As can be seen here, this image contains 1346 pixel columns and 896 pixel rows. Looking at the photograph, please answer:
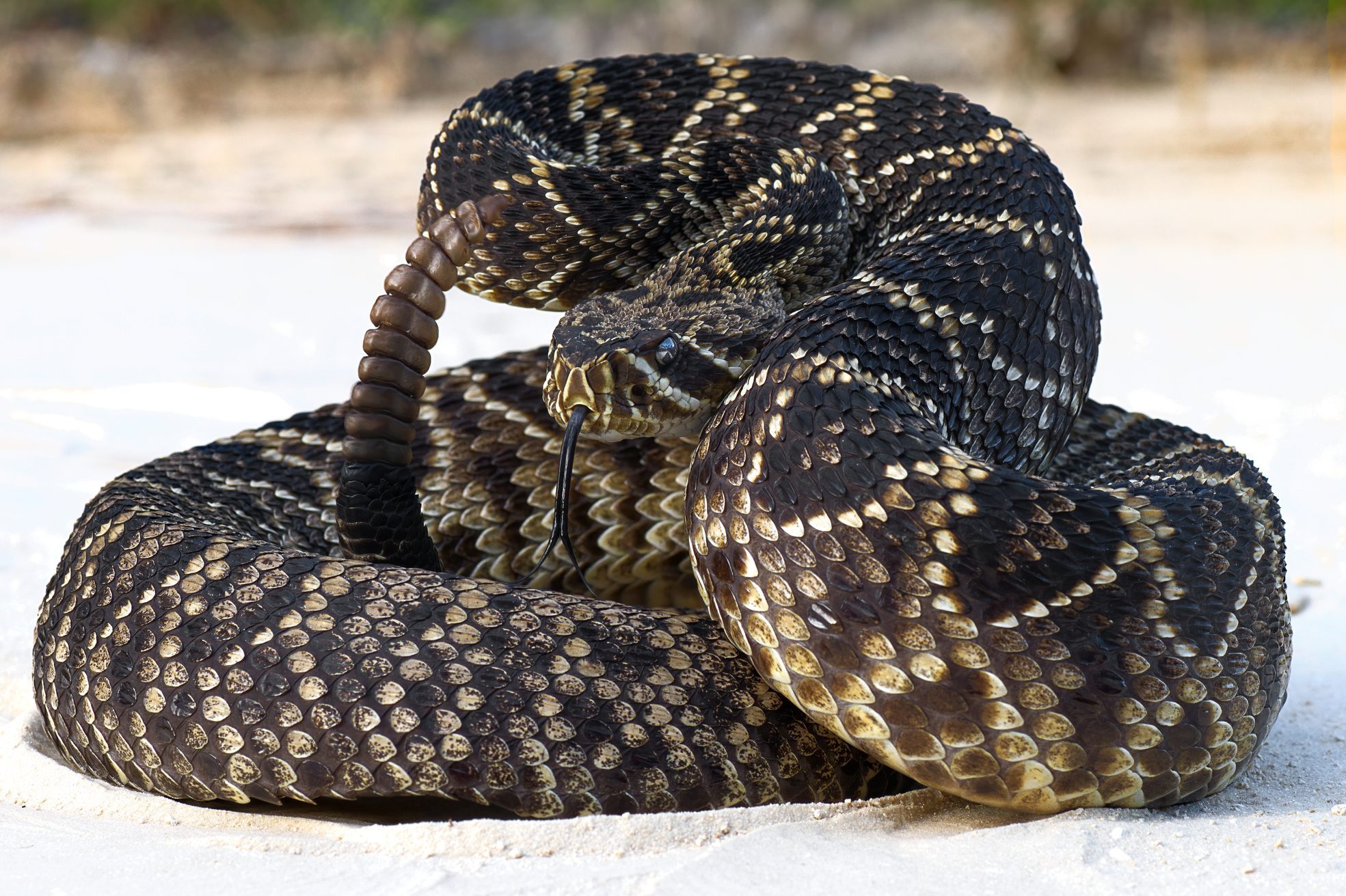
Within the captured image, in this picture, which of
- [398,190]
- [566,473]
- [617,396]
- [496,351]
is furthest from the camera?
[398,190]

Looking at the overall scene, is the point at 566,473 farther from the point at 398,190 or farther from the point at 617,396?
the point at 398,190

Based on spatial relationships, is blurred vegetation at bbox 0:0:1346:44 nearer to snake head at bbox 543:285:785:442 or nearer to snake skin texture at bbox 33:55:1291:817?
snake skin texture at bbox 33:55:1291:817

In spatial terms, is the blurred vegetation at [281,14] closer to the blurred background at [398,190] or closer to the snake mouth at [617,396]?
the blurred background at [398,190]

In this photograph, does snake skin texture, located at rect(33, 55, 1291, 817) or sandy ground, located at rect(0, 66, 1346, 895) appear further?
snake skin texture, located at rect(33, 55, 1291, 817)

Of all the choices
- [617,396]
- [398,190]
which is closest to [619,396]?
[617,396]

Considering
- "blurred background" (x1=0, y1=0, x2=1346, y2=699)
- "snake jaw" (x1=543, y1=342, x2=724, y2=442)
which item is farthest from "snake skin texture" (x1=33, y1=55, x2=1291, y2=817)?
"blurred background" (x1=0, y1=0, x2=1346, y2=699)

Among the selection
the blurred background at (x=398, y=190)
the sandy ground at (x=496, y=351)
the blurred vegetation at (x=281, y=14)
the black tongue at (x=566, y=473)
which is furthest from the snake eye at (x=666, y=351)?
the blurred vegetation at (x=281, y=14)

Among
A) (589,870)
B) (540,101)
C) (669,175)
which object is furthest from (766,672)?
(540,101)
